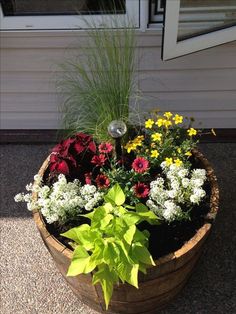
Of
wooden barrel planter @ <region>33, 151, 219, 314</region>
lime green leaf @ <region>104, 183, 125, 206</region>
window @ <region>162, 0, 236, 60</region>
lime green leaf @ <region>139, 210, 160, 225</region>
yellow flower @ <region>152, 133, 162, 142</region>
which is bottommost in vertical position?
wooden barrel planter @ <region>33, 151, 219, 314</region>

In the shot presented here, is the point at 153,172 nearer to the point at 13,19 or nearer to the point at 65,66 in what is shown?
the point at 65,66

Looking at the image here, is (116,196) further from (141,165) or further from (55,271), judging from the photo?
(55,271)

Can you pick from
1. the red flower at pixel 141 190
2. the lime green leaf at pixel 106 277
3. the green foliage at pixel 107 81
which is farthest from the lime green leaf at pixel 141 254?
the green foliage at pixel 107 81

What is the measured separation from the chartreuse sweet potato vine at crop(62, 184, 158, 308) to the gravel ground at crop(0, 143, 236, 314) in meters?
0.54

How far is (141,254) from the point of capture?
1.52 meters

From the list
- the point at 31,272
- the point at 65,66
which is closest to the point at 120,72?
the point at 65,66

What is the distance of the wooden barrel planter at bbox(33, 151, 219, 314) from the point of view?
1.61m

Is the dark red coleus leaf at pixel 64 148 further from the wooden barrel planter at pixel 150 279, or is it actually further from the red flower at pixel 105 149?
the wooden barrel planter at pixel 150 279

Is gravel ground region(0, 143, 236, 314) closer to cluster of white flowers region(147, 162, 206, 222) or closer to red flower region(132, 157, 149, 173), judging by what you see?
cluster of white flowers region(147, 162, 206, 222)

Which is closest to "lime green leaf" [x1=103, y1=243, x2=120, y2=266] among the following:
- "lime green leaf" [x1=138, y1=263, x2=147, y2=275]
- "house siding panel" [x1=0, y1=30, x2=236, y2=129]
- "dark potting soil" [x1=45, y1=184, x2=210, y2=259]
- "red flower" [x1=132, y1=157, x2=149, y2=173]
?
"lime green leaf" [x1=138, y1=263, x2=147, y2=275]

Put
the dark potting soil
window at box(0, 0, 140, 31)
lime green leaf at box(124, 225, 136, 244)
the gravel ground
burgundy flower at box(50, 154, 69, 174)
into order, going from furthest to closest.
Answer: window at box(0, 0, 140, 31) → the gravel ground → burgundy flower at box(50, 154, 69, 174) → the dark potting soil → lime green leaf at box(124, 225, 136, 244)

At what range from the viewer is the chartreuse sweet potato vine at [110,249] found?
4.89 feet

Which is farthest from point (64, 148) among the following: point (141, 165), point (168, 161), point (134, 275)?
point (134, 275)

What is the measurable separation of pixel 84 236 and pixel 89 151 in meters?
0.49
